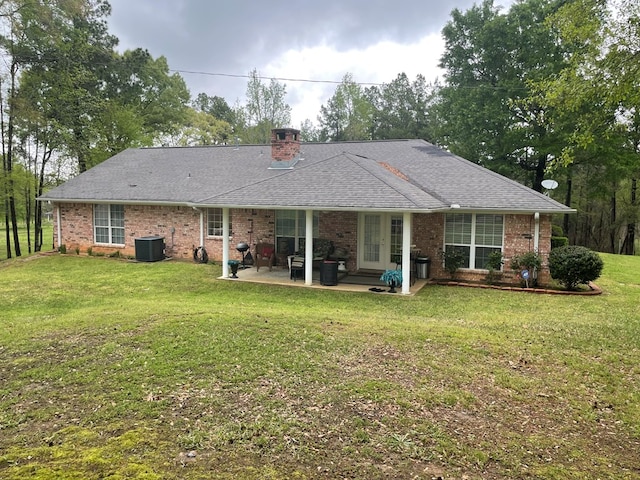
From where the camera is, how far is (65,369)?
5570 mm

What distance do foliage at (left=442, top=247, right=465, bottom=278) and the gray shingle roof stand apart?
1.45m

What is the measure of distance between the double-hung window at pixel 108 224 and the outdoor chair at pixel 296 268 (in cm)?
827

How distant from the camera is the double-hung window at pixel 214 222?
16234mm

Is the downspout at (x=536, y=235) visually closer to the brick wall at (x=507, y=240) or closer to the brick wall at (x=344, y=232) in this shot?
the brick wall at (x=507, y=240)

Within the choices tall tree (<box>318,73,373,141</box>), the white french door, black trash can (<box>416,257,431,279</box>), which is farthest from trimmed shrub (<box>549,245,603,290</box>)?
tall tree (<box>318,73,373,141</box>)

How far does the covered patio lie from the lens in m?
11.9

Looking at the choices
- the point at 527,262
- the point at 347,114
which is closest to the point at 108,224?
the point at 527,262

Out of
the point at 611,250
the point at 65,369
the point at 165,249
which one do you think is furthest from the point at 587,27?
the point at 611,250

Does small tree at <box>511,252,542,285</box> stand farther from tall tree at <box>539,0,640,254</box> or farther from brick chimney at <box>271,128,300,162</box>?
brick chimney at <box>271,128,300,162</box>

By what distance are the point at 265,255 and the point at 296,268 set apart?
2201mm

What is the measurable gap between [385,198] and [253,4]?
31.4ft

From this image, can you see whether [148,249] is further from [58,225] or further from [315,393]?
Result: [315,393]

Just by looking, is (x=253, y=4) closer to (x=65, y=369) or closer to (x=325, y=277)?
(x=325, y=277)

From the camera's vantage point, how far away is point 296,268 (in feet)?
42.4
